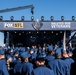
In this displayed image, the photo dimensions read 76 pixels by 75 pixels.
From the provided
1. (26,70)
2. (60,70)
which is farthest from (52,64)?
Result: (26,70)

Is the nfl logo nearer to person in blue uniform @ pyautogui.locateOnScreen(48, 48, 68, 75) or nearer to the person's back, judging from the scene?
person in blue uniform @ pyautogui.locateOnScreen(48, 48, 68, 75)

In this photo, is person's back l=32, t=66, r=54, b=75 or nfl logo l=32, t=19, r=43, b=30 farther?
nfl logo l=32, t=19, r=43, b=30

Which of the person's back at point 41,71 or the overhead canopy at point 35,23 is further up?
the overhead canopy at point 35,23

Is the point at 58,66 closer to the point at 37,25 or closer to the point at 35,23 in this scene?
the point at 37,25

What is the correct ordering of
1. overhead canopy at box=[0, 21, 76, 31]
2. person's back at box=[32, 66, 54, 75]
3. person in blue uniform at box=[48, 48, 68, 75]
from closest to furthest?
person's back at box=[32, 66, 54, 75]
person in blue uniform at box=[48, 48, 68, 75]
overhead canopy at box=[0, 21, 76, 31]

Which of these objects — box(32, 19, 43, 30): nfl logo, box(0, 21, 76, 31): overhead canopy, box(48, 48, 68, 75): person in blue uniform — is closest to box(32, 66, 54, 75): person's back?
box(48, 48, 68, 75): person in blue uniform

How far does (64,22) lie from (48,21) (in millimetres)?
1700

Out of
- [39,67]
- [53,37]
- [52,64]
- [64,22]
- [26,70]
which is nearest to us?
[39,67]

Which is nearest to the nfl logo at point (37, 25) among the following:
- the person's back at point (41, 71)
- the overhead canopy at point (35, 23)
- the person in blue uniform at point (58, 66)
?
the overhead canopy at point (35, 23)

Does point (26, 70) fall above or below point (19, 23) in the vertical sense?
below

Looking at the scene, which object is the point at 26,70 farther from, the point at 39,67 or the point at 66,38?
the point at 66,38

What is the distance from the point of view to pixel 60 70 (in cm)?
1059

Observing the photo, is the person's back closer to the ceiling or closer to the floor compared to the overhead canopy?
closer to the floor

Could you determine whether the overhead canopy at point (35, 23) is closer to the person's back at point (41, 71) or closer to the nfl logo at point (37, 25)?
the nfl logo at point (37, 25)
